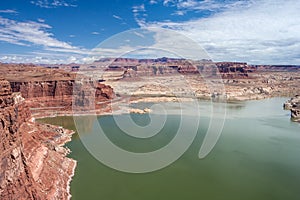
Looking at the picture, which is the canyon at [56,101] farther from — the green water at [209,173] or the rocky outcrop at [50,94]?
the green water at [209,173]

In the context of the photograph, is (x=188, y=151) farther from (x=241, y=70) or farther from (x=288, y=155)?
(x=241, y=70)

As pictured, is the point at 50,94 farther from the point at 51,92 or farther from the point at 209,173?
the point at 209,173

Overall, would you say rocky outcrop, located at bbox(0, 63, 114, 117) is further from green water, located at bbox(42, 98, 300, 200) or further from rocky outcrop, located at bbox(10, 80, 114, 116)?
green water, located at bbox(42, 98, 300, 200)

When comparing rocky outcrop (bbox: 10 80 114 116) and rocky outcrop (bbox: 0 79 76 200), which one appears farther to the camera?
rocky outcrop (bbox: 10 80 114 116)

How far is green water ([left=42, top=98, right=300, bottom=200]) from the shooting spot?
16.9 m

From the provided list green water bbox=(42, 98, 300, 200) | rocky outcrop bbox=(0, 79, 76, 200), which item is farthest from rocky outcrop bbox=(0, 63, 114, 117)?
rocky outcrop bbox=(0, 79, 76, 200)

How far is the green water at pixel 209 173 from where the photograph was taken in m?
16.9

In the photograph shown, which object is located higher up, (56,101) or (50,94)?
(50,94)

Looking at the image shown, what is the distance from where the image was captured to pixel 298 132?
111 feet

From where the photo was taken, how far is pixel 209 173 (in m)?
20.0

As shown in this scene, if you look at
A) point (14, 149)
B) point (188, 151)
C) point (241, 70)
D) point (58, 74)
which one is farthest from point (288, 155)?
point (241, 70)

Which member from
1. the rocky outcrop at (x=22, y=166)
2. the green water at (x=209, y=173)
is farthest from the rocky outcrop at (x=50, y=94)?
the rocky outcrop at (x=22, y=166)

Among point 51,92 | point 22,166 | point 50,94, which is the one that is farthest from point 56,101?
point 22,166

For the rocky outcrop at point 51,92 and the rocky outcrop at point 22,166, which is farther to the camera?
the rocky outcrop at point 51,92
